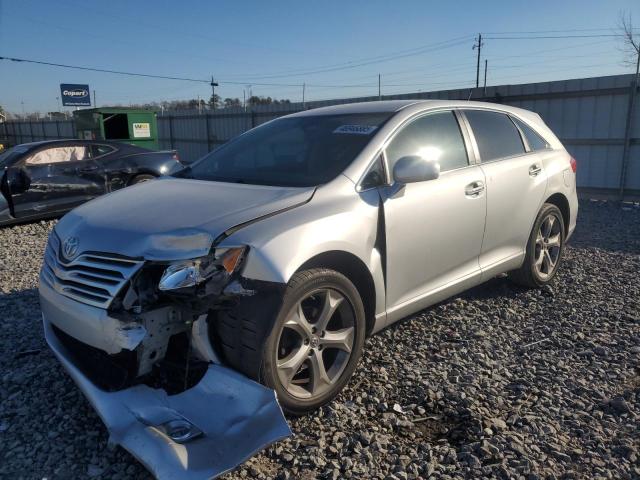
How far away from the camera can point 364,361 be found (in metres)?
3.46

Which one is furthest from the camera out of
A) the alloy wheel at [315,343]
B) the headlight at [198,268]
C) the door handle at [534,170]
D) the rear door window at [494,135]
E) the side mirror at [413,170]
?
the door handle at [534,170]

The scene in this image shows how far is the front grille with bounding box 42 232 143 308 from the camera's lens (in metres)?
2.43

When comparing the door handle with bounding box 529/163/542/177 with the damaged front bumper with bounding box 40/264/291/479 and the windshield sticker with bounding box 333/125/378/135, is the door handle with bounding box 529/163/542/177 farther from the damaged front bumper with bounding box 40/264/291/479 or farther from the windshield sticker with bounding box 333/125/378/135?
the damaged front bumper with bounding box 40/264/291/479

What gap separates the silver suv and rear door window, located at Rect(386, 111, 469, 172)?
12mm

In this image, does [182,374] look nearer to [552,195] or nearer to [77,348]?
[77,348]

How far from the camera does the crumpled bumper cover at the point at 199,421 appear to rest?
210 cm

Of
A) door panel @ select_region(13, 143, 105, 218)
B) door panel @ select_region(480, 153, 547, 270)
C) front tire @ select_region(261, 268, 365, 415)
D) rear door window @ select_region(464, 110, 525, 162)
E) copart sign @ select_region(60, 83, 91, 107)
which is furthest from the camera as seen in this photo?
copart sign @ select_region(60, 83, 91, 107)

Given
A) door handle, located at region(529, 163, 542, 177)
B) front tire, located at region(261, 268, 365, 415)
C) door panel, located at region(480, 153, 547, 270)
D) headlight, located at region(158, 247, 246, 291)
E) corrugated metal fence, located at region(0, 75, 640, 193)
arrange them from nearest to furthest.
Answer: headlight, located at region(158, 247, 246, 291) → front tire, located at region(261, 268, 365, 415) → door panel, located at region(480, 153, 547, 270) → door handle, located at region(529, 163, 542, 177) → corrugated metal fence, located at region(0, 75, 640, 193)

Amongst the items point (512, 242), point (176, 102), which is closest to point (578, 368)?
point (512, 242)

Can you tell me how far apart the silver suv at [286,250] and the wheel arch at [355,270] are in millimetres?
10

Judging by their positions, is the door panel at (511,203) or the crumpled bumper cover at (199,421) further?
the door panel at (511,203)

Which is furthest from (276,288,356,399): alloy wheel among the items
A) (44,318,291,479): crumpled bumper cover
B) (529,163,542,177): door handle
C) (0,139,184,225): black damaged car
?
(0,139,184,225): black damaged car

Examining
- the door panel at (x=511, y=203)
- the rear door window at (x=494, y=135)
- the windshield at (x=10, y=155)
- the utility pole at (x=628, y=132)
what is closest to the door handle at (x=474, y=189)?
the door panel at (x=511, y=203)

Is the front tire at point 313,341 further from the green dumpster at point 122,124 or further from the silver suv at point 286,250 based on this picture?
the green dumpster at point 122,124
